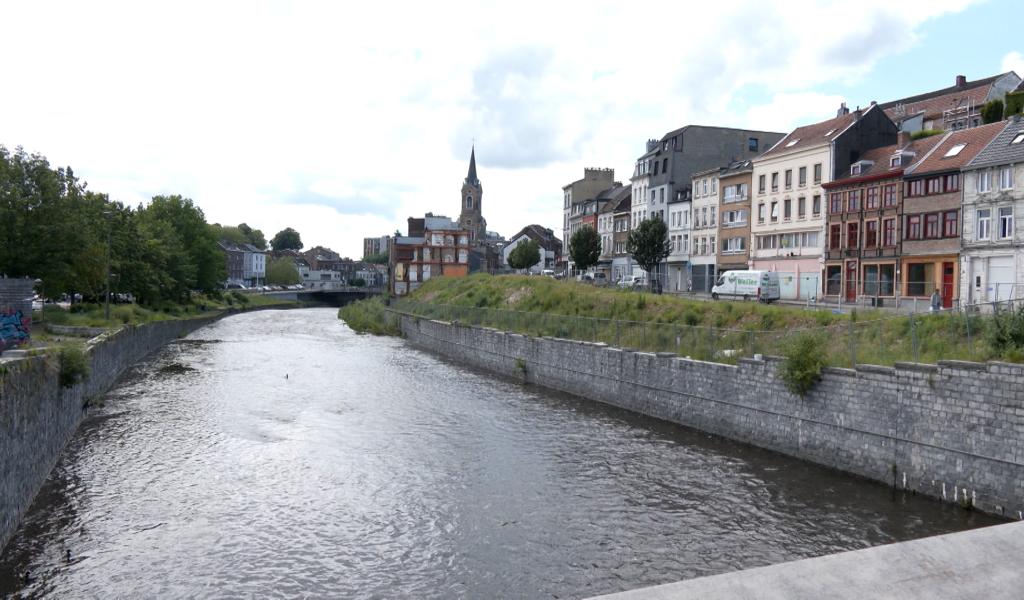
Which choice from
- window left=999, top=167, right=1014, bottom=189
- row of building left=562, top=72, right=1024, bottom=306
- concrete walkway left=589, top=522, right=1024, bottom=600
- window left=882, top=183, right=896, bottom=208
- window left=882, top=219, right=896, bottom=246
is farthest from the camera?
window left=882, top=219, right=896, bottom=246

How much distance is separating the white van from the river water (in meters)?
19.6

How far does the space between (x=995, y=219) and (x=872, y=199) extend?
983 cm

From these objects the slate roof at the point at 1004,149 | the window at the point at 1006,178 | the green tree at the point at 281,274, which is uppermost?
the slate roof at the point at 1004,149

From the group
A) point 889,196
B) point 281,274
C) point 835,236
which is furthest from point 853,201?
point 281,274

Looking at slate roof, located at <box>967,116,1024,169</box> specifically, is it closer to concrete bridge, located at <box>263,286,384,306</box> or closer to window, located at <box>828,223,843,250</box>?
window, located at <box>828,223,843,250</box>

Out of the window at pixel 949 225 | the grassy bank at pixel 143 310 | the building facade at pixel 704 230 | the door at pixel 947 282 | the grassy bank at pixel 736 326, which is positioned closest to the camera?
the grassy bank at pixel 736 326

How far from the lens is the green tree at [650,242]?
6625 cm

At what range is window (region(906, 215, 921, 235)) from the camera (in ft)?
141

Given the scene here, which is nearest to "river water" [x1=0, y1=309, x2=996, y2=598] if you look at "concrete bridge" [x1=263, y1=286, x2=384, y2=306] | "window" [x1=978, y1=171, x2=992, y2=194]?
"window" [x1=978, y1=171, x2=992, y2=194]

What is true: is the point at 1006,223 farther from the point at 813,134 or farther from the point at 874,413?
the point at 874,413

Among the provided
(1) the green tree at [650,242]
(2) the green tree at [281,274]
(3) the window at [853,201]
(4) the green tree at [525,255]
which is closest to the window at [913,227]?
(3) the window at [853,201]

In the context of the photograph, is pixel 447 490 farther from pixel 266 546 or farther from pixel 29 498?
pixel 29 498

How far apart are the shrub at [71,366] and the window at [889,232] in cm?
4250

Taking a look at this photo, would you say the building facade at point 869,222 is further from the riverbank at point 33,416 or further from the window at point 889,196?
the riverbank at point 33,416
